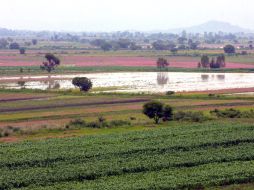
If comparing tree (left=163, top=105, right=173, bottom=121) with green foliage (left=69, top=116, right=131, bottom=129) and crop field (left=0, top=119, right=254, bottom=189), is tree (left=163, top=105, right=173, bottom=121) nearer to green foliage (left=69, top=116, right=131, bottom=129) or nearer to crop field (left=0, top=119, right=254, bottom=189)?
green foliage (left=69, top=116, right=131, bottom=129)

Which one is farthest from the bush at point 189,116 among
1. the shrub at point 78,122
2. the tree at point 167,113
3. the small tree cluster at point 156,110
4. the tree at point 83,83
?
the tree at point 83,83

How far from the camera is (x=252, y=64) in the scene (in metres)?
106

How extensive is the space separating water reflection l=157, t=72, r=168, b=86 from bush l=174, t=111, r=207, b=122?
2801 cm

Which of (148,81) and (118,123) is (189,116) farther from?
(148,81)

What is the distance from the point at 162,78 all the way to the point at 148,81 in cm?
493

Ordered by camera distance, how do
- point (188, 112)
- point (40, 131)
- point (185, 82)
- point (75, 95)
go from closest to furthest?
point (40, 131) → point (188, 112) → point (75, 95) → point (185, 82)

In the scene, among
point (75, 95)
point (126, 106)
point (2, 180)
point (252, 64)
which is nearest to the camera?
point (2, 180)

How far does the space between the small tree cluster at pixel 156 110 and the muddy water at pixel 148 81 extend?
22.1 meters

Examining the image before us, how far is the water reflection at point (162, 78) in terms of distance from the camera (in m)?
77.5

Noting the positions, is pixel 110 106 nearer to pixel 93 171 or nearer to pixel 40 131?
pixel 40 131

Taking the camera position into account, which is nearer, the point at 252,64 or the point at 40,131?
the point at 40,131

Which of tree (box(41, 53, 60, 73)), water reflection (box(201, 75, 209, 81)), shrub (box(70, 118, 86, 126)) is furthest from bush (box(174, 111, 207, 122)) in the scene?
tree (box(41, 53, 60, 73))

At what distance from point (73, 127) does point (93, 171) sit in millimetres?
15163

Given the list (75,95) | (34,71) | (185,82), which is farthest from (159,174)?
(34,71)
